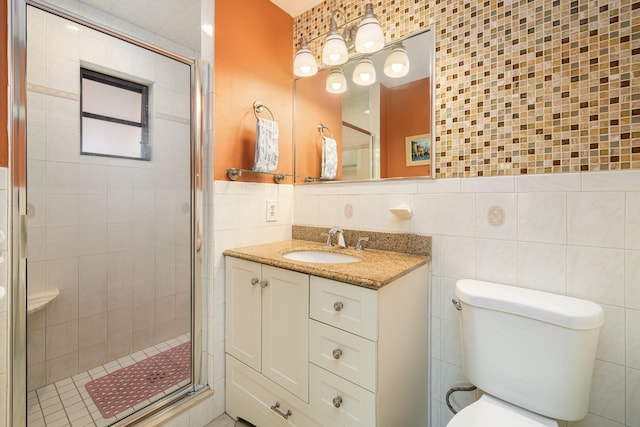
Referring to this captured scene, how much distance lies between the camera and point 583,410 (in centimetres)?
91

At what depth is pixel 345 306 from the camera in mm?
1027

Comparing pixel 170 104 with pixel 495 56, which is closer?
pixel 495 56

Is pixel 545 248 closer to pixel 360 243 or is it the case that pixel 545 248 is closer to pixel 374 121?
pixel 360 243

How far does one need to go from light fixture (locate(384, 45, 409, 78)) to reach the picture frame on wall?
348mm

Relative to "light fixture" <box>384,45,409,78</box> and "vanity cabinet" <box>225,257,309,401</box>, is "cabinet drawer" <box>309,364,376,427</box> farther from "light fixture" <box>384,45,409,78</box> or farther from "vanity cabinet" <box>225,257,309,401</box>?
"light fixture" <box>384,45,409,78</box>

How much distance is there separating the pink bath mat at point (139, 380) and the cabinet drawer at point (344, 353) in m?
0.84

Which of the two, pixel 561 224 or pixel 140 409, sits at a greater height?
pixel 561 224

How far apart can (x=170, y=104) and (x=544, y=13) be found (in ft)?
6.02

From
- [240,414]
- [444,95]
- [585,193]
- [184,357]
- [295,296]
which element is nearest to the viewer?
[585,193]

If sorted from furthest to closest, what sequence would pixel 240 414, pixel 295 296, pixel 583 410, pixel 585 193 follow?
pixel 240 414 → pixel 295 296 → pixel 585 193 → pixel 583 410

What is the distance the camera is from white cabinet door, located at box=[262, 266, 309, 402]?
45.5 inches

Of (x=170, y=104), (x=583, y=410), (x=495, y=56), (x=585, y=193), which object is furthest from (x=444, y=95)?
(x=170, y=104)

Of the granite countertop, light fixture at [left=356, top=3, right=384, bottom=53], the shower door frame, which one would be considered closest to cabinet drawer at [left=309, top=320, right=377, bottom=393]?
the granite countertop

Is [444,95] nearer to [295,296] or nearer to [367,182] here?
[367,182]
